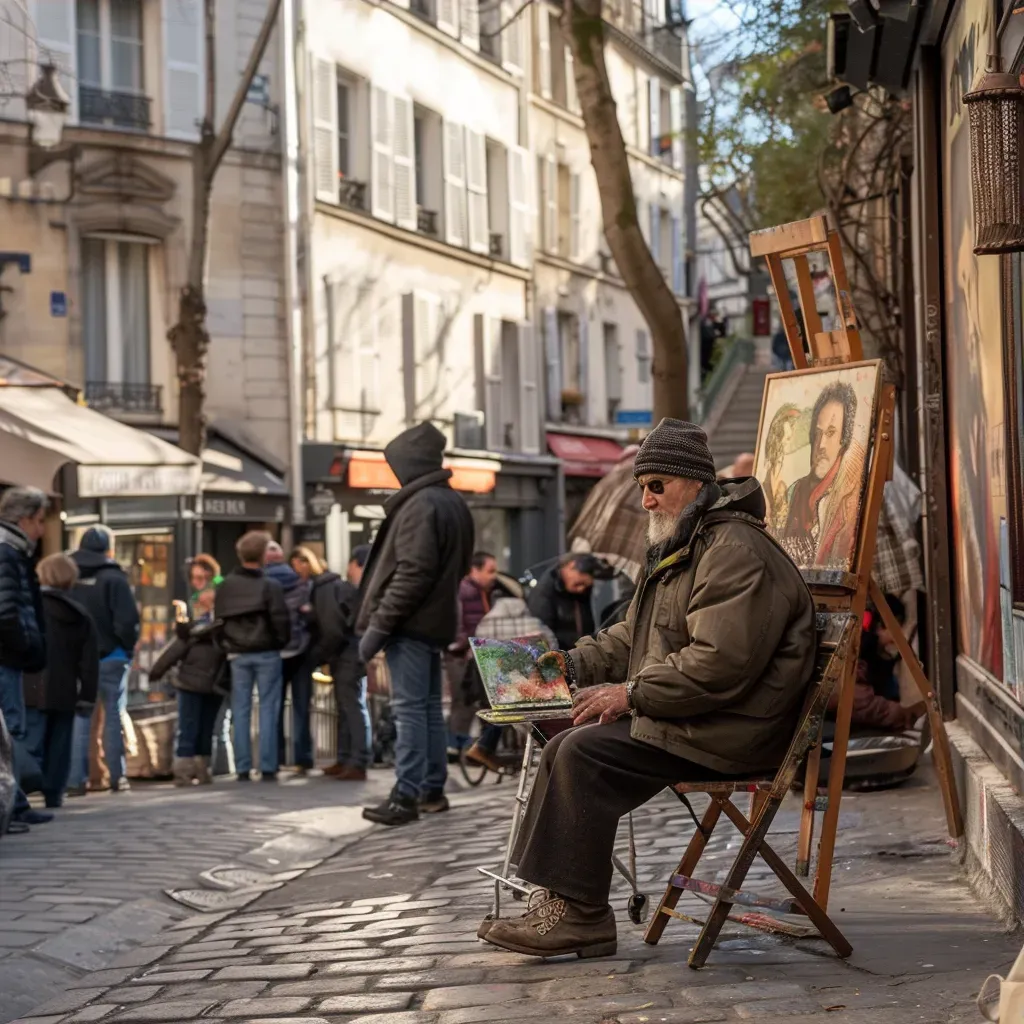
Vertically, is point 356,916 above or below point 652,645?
below

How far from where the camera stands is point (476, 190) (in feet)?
112

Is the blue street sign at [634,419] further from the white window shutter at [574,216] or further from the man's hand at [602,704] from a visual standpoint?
the man's hand at [602,704]

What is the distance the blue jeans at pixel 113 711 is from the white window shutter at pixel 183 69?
13.6 m

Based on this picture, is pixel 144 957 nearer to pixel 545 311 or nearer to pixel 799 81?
pixel 799 81

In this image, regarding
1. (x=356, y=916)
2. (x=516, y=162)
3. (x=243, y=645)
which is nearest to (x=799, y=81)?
(x=243, y=645)

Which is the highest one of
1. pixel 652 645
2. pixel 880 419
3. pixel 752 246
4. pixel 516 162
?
pixel 516 162

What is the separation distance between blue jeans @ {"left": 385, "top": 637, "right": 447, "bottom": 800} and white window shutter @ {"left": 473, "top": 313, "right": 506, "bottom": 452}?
76.5ft

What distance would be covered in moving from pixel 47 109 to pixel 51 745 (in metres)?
13.9

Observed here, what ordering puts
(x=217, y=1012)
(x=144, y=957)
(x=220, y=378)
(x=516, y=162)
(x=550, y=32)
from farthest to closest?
(x=550, y=32) < (x=516, y=162) < (x=220, y=378) < (x=144, y=957) < (x=217, y=1012)

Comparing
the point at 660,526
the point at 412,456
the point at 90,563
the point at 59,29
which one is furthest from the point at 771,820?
the point at 59,29

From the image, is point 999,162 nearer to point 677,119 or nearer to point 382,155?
point 382,155

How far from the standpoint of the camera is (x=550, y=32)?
125 ft

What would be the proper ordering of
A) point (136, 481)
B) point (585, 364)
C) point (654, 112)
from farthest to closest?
point (654, 112)
point (585, 364)
point (136, 481)

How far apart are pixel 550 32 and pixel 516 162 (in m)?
3.84
